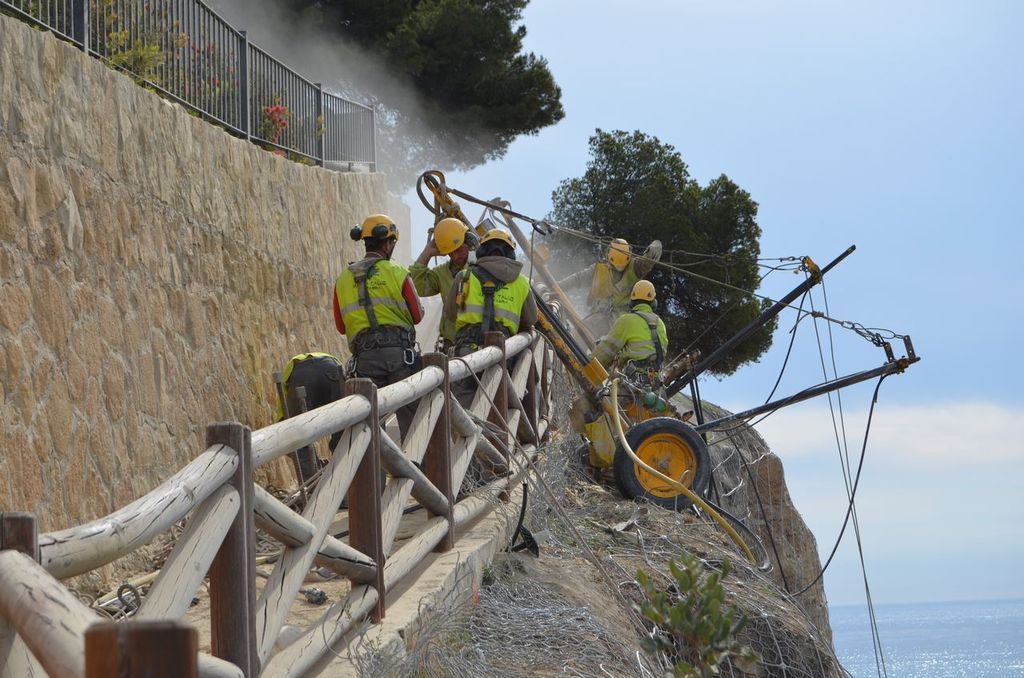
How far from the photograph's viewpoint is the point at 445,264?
33.2ft

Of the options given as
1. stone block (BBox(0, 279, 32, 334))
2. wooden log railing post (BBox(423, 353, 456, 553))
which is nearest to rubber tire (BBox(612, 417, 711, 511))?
wooden log railing post (BBox(423, 353, 456, 553))

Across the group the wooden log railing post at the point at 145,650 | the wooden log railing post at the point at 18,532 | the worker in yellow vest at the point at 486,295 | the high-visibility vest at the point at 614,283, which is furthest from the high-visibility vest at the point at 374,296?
the high-visibility vest at the point at 614,283

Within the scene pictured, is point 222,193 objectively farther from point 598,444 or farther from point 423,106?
point 423,106

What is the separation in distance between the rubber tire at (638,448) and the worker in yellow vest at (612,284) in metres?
5.16

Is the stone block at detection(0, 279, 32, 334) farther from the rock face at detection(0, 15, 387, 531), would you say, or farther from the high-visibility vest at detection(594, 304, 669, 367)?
the high-visibility vest at detection(594, 304, 669, 367)

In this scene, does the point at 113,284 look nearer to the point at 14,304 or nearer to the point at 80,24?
the point at 14,304

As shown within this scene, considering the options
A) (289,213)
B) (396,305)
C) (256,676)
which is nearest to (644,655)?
(396,305)

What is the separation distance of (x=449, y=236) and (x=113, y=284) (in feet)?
10.1

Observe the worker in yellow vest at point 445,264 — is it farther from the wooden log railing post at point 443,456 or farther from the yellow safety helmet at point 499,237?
the wooden log railing post at point 443,456

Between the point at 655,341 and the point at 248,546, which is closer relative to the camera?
the point at 248,546

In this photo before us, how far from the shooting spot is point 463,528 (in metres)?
7.34

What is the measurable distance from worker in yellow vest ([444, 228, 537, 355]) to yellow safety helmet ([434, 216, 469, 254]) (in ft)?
1.09

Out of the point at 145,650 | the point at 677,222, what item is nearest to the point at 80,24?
the point at 145,650

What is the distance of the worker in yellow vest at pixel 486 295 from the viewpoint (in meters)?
9.33
